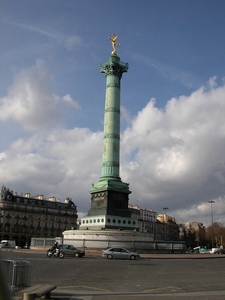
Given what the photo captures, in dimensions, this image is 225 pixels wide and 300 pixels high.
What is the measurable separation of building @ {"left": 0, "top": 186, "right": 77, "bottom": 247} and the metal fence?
329ft

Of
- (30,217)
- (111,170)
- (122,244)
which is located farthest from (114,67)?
(30,217)

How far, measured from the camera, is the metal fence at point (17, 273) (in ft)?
37.6

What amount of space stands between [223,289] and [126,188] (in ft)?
136

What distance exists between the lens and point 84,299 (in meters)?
11.4

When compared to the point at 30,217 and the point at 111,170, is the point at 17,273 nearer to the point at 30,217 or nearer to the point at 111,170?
the point at 111,170

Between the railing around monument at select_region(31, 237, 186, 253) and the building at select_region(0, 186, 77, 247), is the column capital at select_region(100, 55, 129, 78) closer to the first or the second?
the railing around monument at select_region(31, 237, 186, 253)

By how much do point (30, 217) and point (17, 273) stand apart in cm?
10584

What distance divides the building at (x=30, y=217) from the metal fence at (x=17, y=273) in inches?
3951

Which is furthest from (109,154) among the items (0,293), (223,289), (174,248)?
(0,293)

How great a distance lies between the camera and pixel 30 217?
11325 centimetres

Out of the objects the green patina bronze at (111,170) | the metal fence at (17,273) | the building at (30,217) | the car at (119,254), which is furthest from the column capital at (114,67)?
the building at (30,217)

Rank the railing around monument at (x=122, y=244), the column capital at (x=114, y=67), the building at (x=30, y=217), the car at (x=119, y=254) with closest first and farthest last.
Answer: the car at (x=119, y=254)
the railing around monument at (x=122, y=244)
the column capital at (x=114, y=67)
the building at (x=30, y=217)

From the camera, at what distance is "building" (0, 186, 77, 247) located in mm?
107875

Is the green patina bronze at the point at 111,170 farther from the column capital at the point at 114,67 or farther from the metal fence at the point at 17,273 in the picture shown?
the metal fence at the point at 17,273
